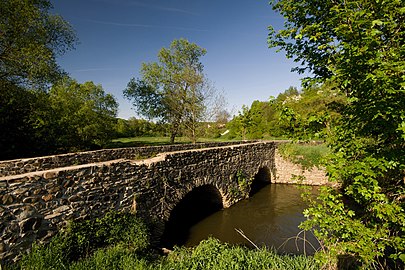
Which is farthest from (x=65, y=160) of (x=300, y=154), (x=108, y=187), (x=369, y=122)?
(x=300, y=154)

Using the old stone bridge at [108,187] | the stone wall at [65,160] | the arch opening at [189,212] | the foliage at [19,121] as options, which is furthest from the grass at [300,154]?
the foliage at [19,121]

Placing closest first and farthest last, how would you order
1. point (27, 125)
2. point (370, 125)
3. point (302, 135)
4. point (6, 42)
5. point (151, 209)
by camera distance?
1. point (370, 125)
2. point (302, 135)
3. point (151, 209)
4. point (6, 42)
5. point (27, 125)

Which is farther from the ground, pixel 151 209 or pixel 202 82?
pixel 202 82

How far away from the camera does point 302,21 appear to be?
4.76 metres

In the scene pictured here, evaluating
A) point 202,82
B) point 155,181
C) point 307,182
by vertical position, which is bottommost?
point 307,182

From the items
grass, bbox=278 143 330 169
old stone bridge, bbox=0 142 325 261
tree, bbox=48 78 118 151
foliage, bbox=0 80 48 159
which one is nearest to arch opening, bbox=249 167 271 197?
grass, bbox=278 143 330 169

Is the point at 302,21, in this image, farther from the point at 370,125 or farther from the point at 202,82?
the point at 202,82

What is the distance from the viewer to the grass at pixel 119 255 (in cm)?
417

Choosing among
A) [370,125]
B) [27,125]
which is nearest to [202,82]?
[27,125]

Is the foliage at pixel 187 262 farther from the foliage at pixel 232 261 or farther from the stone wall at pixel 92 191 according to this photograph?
the stone wall at pixel 92 191

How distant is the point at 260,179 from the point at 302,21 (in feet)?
46.1

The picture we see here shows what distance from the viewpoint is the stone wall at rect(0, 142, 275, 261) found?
Answer: 409 cm

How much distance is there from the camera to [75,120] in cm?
1847

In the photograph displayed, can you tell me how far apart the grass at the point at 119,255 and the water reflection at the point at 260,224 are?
7.50ft
